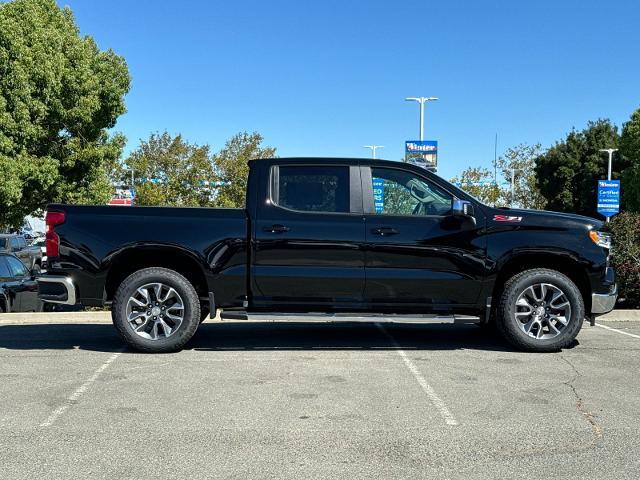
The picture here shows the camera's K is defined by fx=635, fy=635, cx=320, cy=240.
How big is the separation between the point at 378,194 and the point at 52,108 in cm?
1509

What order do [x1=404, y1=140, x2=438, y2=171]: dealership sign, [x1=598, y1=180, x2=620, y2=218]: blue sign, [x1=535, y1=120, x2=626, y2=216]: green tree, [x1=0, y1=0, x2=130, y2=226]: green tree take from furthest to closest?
[x1=535, y1=120, x2=626, y2=216]: green tree < [x1=598, y1=180, x2=620, y2=218]: blue sign < [x1=404, y1=140, x2=438, y2=171]: dealership sign < [x1=0, y1=0, x2=130, y2=226]: green tree

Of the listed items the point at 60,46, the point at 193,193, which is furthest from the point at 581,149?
the point at 60,46

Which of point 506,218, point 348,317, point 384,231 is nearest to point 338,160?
point 384,231

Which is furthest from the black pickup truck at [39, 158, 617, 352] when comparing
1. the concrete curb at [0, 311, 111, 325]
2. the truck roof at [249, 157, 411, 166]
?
the concrete curb at [0, 311, 111, 325]

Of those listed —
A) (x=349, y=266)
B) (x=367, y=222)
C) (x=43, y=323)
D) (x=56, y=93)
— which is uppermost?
(x=56, y=93)

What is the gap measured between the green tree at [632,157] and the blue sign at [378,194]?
37860mm

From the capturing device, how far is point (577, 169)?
1951 inches

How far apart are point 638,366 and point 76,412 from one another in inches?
206

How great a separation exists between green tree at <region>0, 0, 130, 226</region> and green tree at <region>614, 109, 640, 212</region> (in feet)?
108

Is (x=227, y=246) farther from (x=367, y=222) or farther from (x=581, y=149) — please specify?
(x=581, y=149)

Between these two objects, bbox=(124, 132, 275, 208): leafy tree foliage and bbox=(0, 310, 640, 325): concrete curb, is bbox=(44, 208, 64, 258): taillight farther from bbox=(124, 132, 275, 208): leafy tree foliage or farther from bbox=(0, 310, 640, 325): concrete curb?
bbox=(124, 132, 275, 208): leafy tree foliage

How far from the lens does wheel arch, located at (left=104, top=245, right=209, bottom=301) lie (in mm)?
6609

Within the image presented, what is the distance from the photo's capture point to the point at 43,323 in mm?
8898

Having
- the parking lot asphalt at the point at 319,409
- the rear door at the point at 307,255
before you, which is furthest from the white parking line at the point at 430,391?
the rear door at the point at 307,255
